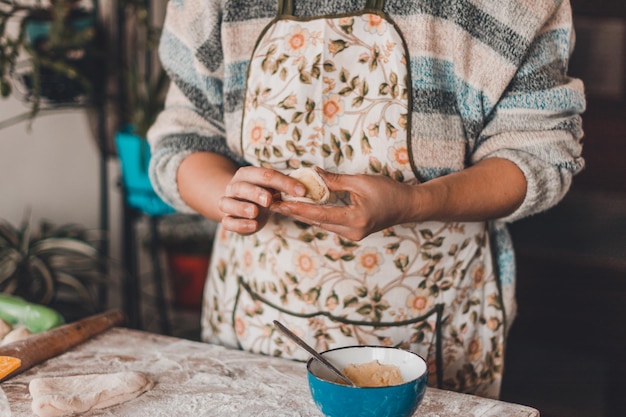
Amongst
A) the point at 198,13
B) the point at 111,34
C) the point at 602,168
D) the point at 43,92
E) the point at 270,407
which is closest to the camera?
the point at 270,407

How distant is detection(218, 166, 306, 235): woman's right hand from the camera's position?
103 centimetres

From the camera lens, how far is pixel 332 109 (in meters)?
1.19

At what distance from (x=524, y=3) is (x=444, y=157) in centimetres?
26

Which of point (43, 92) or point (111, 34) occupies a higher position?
point (111, 34)

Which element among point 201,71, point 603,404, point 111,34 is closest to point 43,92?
point 111,34

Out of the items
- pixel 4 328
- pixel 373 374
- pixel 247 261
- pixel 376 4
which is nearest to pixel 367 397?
pixel 373 374

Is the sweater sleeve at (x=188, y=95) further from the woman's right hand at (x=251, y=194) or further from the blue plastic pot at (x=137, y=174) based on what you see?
the blue plastic pot at (x=137, y=174)

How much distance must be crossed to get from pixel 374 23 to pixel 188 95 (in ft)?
1.19

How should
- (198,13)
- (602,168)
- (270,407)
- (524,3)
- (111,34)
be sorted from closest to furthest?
(270,407) → (524,3) → (198,13) → (602,168) → (111,34)

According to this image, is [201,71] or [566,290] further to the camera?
[566,290]

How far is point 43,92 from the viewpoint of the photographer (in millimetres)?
2254

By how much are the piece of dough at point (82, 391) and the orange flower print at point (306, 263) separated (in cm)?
31

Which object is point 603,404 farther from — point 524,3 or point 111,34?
point 111,34

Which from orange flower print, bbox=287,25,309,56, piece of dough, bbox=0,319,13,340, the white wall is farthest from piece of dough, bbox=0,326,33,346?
the white wall
